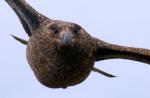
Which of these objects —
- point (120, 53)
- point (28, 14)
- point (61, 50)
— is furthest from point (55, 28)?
point (120, 53)

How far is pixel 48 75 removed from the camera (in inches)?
695

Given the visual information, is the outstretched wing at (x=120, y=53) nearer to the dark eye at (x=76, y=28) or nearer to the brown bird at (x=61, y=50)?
the brown bird at (x=61, y=50)

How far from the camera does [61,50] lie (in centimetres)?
1691

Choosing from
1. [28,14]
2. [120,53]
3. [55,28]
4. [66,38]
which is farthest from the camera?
[120,53]

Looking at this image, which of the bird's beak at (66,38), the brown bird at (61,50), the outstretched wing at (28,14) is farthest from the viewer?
the outstretched wing at (28,14)

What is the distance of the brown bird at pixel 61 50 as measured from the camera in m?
17.1

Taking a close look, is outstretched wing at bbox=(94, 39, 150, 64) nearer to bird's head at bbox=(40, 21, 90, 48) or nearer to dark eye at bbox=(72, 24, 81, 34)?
bird's head at bbox=(40, 21, 90, 48)

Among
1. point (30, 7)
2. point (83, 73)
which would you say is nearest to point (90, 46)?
point (83, 73)

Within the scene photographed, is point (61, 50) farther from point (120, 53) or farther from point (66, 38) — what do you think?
point (120, 53)

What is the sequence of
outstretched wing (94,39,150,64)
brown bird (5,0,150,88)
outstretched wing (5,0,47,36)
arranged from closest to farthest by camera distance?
brown bird (5,0,150,88)
outstretched wing (5,0,47,36)
outstretched wing (94,39,150,64)

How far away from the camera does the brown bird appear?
17.1 metres

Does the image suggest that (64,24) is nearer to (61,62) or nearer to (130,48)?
(61,62)

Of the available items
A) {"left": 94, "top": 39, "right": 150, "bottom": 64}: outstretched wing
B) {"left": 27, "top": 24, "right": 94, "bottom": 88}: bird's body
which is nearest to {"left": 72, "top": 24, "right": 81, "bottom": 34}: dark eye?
{"left": 27, "top": 24, "right": 94, "bottom": 88}: bird's body

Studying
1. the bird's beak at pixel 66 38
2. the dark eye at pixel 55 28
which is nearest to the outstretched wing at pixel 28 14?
the dark eye at pixel 55 28
